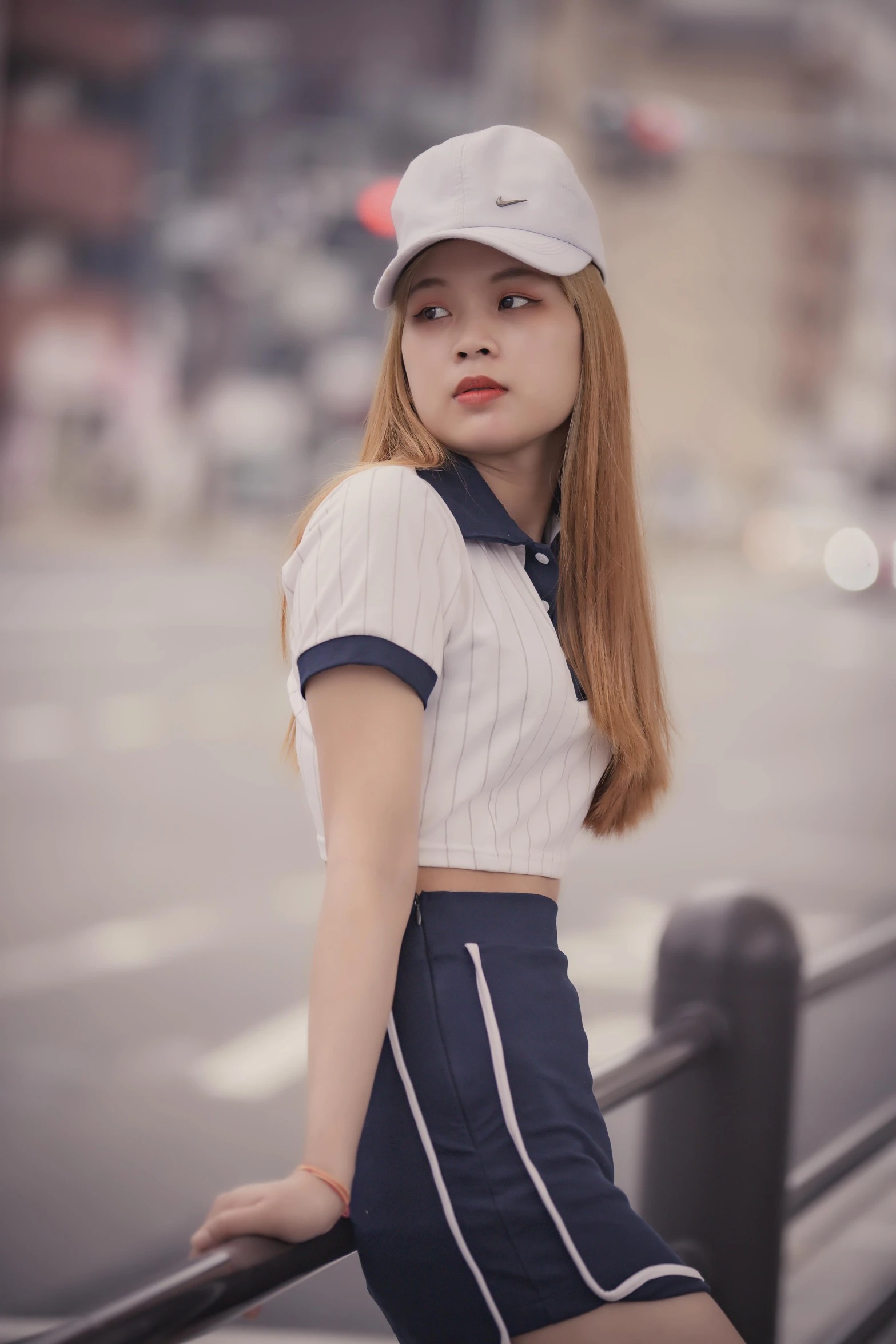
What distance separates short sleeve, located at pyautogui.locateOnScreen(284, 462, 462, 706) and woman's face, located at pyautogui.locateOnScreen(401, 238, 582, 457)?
0.16 meters

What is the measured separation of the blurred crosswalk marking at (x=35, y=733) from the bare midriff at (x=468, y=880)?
32.9 feet

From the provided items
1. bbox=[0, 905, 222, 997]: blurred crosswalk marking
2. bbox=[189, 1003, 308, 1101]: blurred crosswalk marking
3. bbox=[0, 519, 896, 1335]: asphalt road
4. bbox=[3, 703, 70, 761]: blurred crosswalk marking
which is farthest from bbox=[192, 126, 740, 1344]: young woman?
bbox=[3, 703, 70, 761]: blurred crosswalk marking

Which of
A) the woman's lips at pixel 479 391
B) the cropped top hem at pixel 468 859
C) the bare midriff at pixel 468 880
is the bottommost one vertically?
the bare midriff at pixel 468 880

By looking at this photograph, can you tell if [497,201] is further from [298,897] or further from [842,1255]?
[298,897]

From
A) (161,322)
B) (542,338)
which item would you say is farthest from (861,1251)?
(161,322)

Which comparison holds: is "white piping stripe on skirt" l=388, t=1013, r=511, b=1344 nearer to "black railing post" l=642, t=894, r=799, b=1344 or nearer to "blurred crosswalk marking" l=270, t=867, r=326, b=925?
"black railing post" l=642, t=894, r=799, b=1344

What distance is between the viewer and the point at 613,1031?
5.39 meters

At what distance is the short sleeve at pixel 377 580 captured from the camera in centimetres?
121

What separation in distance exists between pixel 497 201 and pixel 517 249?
65mm

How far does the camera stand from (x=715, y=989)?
1884 mm

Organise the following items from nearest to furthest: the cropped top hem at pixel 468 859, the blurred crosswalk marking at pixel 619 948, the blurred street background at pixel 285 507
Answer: the cropped top hem at pixel 468 859 → the blurred street background at pixel 285 507 → the blurred crosswalk marking at pixel 619 948

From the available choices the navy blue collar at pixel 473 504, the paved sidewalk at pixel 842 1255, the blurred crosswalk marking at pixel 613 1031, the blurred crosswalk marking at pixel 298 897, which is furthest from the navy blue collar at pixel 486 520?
the blurred crosswalk marking at pixel 298 897

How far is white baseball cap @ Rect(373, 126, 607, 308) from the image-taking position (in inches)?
55.4

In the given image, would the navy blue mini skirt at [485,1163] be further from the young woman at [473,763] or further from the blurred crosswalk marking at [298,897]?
the blurred crosswalk marking at [298,897]
